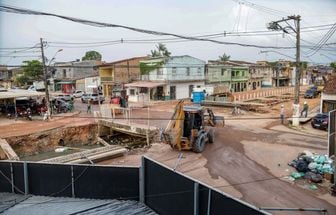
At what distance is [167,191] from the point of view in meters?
6.30

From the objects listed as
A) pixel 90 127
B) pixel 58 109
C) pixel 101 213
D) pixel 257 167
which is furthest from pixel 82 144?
pixel 101 213

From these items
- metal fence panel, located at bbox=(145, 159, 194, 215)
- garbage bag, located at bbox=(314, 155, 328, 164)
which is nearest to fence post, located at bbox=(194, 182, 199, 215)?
metal fence panel, located at bbox=(145, 159, 194, 215)

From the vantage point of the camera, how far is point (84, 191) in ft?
25.5

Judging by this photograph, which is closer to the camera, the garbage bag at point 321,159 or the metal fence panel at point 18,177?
the metal fence panel at point 18,177

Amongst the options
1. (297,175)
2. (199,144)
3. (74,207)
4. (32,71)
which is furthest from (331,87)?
(32,71)

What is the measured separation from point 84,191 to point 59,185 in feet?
2.38

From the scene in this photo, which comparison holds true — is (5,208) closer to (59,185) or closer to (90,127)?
(59,185)

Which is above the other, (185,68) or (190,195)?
(185,68)

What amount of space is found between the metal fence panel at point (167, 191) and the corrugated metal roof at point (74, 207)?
27cm

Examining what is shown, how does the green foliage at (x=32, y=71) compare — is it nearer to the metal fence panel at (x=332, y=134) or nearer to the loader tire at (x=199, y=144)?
the loader tire at (x=199, y=144)

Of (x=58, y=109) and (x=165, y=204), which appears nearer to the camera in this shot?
(x=165, y=204)

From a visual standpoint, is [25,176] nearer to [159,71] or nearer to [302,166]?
[302,166]

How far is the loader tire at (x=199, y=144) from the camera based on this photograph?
15.3 m

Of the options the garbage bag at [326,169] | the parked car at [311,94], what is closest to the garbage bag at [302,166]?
the garbage bag at [326,169]
